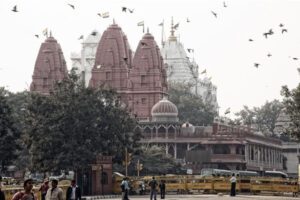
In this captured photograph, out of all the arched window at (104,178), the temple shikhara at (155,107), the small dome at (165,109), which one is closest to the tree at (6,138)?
the arched window at (104,178)

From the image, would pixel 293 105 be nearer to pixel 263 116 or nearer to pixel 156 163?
pixel 156 163

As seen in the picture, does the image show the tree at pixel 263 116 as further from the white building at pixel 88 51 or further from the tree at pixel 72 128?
the tree at pixel 72 128

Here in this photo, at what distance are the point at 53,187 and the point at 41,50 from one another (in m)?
111

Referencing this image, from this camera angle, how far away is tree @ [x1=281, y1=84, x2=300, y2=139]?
51688 mm

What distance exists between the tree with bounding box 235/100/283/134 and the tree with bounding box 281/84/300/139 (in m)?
103

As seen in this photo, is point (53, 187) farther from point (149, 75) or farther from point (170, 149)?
point (149, 75)

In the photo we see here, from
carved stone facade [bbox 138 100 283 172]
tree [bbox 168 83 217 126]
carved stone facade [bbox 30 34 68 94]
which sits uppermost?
carved stone facade [bbox 30 34 68 94]

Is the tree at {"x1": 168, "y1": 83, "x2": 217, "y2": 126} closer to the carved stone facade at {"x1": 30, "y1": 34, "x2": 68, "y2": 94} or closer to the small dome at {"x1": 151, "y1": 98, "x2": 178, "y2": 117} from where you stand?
the carved stone facade at {"x1": 30, "y1": 34, "x2": 68, "y2": 94}

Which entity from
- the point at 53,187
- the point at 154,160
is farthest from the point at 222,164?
the point at 53,187

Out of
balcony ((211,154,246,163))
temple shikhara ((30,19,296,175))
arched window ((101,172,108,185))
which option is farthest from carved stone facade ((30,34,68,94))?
arched window ((101,172,108,185))

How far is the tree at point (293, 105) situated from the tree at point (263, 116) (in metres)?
103

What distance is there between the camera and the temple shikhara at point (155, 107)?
104 metres

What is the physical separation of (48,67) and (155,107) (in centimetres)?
2049

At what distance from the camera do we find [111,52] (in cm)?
12781
